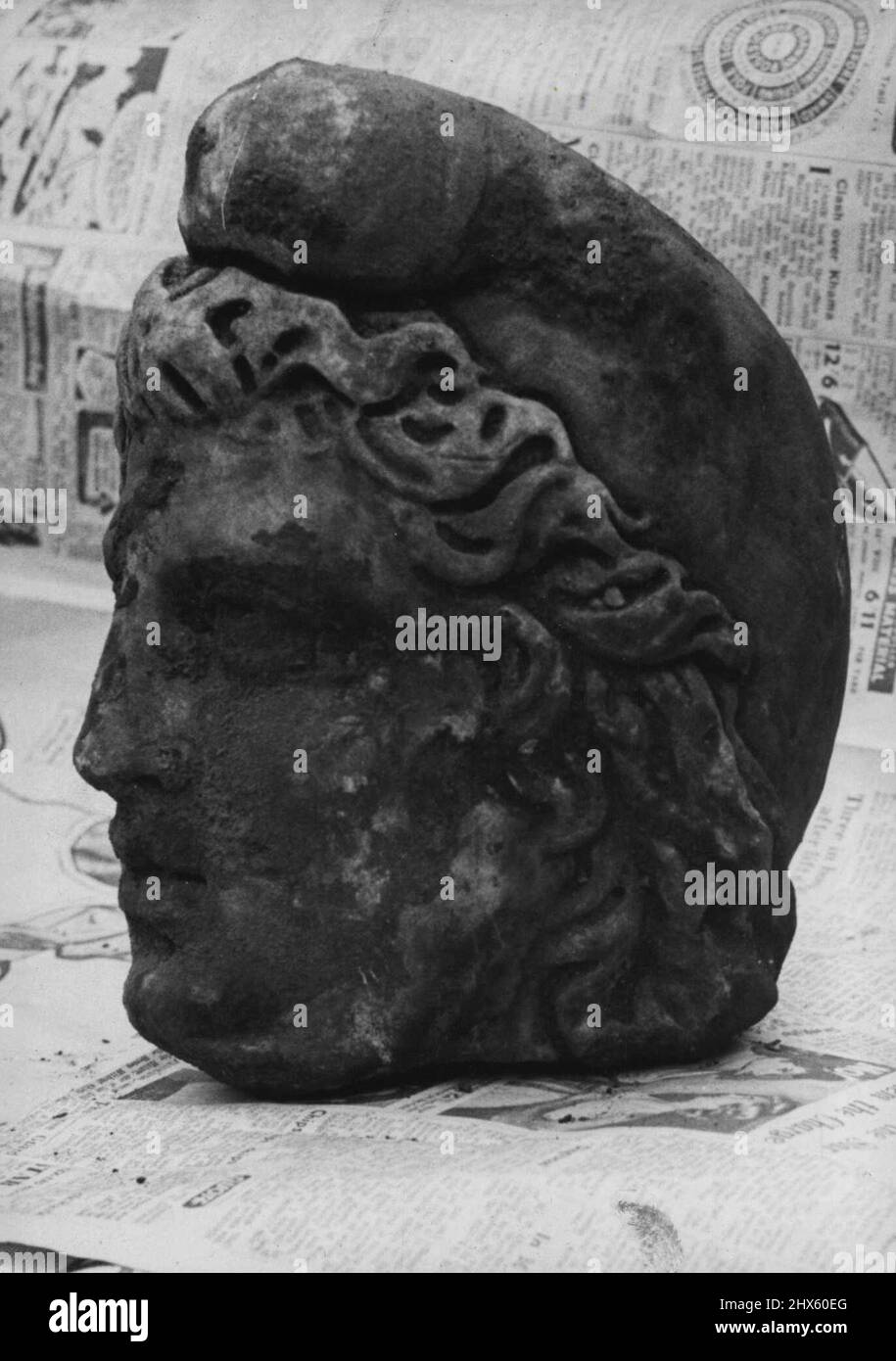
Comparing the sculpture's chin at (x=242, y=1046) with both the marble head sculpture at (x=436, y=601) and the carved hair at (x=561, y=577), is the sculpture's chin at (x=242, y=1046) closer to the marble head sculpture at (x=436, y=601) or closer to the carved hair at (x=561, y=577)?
the marble head sculpture at (x=436, y=601)

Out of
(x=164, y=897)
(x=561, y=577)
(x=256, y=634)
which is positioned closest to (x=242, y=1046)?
(x=164, y=897)

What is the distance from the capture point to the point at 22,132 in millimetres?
4461

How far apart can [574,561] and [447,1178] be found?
766 mm

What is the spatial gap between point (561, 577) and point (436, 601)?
16 cm

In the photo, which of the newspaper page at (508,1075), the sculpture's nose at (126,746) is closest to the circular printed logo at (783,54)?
the newspaper page at (508,1075)

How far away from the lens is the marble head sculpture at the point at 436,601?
271 centimetres

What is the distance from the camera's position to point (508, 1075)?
9.82 ft

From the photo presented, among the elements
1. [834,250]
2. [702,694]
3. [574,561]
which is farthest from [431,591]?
[834,250]

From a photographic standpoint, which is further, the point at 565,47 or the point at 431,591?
the point at 565,47

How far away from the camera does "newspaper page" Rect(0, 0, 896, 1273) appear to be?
2.52 meters

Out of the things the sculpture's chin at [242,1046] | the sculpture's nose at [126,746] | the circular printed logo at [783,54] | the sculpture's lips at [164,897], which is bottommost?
the sculpture's chin at [242,1046]

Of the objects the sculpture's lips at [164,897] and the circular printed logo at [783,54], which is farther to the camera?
the circular printed logo at [783,54]

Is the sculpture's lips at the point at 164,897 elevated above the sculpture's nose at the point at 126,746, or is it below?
below

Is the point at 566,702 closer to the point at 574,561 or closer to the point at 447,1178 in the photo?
the point at 574,561
